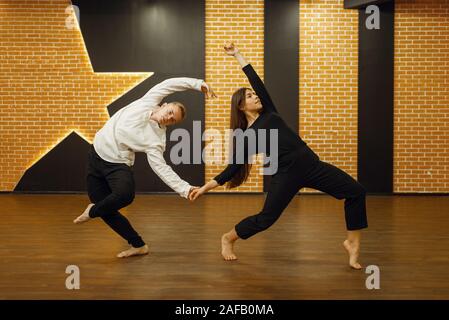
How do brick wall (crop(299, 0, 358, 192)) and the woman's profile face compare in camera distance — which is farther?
brick wall (crop(299, 0, 358, 192))

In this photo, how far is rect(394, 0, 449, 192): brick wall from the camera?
22.5 feet

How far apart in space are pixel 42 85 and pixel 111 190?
4.21 meters

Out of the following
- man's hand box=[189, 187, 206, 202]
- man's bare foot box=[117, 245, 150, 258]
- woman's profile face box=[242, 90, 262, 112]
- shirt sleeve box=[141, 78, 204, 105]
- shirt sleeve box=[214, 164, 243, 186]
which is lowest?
man's bare foot box=[117, 245, 150, 258]

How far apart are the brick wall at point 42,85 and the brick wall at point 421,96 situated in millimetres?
3272

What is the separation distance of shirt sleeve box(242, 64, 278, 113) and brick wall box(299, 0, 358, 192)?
3.80m

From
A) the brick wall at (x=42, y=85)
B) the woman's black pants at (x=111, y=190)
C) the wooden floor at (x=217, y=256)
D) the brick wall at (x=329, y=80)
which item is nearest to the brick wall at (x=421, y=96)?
the brick wall at (x=329, y=80)

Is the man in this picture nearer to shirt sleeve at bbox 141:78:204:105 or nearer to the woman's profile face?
shirt sleeve at bbox 141:78:204:105

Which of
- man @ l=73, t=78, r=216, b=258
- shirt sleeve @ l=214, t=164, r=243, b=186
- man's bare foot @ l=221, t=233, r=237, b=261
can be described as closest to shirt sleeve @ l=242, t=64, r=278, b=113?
man @ l=73, t=78, r=216, b=258

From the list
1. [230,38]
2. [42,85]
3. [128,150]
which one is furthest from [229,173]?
[42,85]

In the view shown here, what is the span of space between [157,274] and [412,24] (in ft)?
17.3

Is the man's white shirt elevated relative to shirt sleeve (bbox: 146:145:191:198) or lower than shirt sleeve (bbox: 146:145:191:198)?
elevated

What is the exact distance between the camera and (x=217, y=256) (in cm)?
353

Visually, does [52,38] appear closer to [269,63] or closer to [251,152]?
[269,63]

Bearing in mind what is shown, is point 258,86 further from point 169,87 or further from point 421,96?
point 421,96
